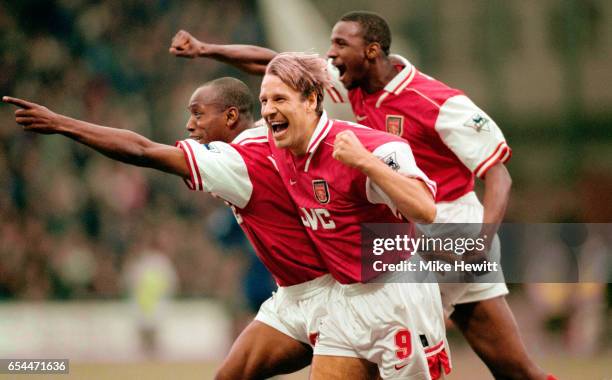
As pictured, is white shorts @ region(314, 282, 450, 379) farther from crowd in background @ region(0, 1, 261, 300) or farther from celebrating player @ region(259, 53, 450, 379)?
crowd in background @ region(0, 1, 261, 300)

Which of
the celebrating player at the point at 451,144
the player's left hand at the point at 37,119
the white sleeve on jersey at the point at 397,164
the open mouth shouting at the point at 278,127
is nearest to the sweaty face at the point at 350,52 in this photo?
the celebrating player at the point at 451,144

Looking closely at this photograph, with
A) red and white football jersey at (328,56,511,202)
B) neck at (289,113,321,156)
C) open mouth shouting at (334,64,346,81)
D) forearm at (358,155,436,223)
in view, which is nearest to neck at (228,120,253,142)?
red and white football jersey at (328,56,511,202)

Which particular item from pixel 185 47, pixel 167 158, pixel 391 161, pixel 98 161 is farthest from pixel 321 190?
pixel 98 161

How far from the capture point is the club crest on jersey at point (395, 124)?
5.34 metres

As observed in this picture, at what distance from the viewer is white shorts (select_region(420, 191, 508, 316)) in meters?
5.34

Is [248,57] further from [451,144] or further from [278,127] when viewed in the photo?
[278,127]

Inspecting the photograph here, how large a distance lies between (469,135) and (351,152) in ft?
4.74

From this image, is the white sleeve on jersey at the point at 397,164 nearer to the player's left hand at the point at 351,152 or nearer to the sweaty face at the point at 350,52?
the player's left hand at the point at 351,152

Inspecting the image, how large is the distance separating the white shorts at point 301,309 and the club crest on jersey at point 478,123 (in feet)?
3.89

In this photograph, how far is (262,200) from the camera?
15.5 feet

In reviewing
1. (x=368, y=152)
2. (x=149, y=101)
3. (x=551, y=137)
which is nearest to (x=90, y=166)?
(x=149, y=101)

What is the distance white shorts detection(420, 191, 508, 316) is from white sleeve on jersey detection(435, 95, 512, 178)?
30 cm

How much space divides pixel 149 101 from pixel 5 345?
449 cm

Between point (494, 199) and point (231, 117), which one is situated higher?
point (231, 117)
